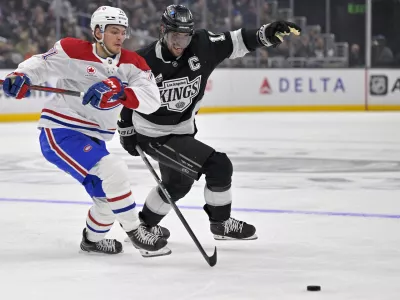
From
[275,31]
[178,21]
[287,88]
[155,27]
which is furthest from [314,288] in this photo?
[155,27]

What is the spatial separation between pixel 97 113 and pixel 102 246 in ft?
1.75

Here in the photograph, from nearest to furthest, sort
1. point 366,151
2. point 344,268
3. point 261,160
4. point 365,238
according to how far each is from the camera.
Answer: point 344,268, point 365,238, point 261,160, point 366,151

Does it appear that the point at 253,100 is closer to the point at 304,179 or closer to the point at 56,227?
the point at 304,179

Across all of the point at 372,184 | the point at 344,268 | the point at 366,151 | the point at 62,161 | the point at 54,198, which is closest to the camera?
the point at 344,268

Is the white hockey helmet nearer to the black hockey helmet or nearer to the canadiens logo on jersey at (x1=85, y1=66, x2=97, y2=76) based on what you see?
the canadiens logo on jersey at (x1=85, y1=66, x2=97, y2=76)

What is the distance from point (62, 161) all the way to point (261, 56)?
9.94 meters

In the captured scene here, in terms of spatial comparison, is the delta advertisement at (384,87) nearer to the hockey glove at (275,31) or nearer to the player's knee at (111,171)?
the hockey glove at (275,31)

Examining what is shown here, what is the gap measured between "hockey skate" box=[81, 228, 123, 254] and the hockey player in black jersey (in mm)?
350

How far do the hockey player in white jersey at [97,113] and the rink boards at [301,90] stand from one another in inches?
352

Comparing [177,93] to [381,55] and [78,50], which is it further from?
Answer: [381,55]

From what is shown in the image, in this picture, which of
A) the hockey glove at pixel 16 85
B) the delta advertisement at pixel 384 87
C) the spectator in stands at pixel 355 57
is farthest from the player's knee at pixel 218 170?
the spectator in stands at pixel 355 57

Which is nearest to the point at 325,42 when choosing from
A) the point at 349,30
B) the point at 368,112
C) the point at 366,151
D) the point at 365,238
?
the point at 349,30

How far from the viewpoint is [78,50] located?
141 inches

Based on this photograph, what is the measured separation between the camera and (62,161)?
3.55 metres
